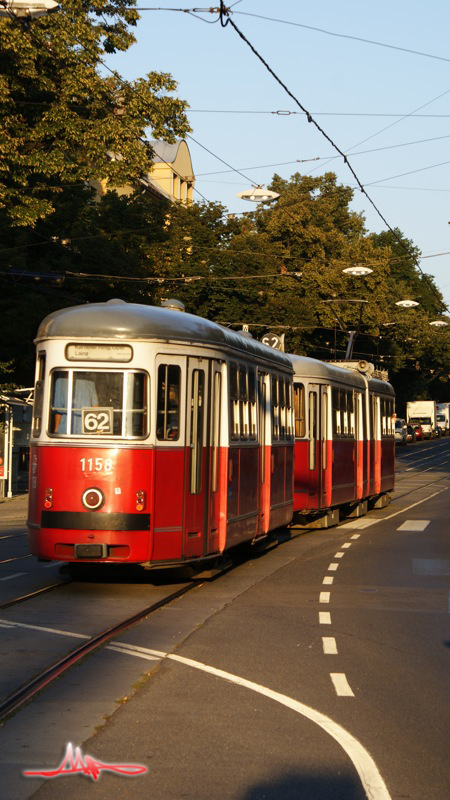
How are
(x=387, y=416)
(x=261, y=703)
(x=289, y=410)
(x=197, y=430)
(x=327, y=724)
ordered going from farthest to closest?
1. (x=387, y=416)
2. (x=289, y=410)
3. (x=197, y=430)
4. (x=261, y=703)
5. (x=327, y=724)

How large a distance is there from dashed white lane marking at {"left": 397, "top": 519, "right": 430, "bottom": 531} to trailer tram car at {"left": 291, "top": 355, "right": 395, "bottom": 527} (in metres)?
1.26

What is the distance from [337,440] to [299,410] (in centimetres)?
225

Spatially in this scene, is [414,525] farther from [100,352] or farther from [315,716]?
[315,716]

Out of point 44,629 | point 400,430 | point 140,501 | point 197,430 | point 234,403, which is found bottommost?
point 44,629

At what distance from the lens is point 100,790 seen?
5898 mm

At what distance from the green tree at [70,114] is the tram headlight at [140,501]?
1534cm

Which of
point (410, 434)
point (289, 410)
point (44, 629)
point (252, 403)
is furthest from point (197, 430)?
point (410, 434)

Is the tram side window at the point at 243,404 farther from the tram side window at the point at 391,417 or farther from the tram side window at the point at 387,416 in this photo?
the tram side window at the point at 391,417

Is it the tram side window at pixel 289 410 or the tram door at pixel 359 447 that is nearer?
the tram side window at pixel 289 410

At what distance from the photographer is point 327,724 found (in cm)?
734

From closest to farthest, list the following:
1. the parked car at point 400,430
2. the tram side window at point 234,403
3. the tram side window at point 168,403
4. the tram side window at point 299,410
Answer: the tram side window at point 168,403 → the tram side window at point 234,403 → the tram side window at point 299,410 → the parked car at point 400,430

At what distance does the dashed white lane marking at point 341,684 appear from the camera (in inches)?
329

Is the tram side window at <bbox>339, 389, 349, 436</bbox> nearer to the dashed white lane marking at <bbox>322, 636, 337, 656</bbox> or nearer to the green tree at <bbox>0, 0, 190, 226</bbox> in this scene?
the green tree at <bbox>0, 0, 190, 226</bbox>

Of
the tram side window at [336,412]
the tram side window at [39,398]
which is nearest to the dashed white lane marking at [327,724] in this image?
the tram side window at [39,398]
